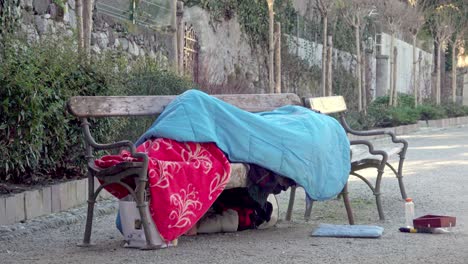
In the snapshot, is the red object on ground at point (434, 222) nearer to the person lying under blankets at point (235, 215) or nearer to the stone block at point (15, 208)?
the person lying under blankets at point (235, 215)

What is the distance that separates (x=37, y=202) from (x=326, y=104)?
273 cm

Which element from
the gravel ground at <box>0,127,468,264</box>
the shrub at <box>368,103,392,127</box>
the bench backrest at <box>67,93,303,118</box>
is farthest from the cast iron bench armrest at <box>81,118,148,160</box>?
the shrub at <box>368,103,392,127</box>

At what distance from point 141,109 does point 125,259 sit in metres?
1.38

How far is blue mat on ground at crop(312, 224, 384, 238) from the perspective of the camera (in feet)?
22.3

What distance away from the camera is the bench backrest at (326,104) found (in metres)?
8.19

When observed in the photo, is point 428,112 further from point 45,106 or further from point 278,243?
point 278,243

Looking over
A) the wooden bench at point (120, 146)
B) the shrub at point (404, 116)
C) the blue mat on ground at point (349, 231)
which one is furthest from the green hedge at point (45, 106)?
the shrub at point (404, 116)

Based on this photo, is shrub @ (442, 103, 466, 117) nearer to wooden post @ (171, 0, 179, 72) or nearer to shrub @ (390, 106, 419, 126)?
shrub @ (390, 106, 419, 126)

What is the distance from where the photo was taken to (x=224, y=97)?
24.6 feet

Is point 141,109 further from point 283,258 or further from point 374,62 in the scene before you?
point 374,62

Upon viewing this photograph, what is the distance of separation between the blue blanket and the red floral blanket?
0.08m

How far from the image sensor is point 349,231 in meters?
6.89

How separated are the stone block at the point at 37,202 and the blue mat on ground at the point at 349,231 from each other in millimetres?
2392

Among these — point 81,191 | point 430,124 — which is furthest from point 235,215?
point 430,124
